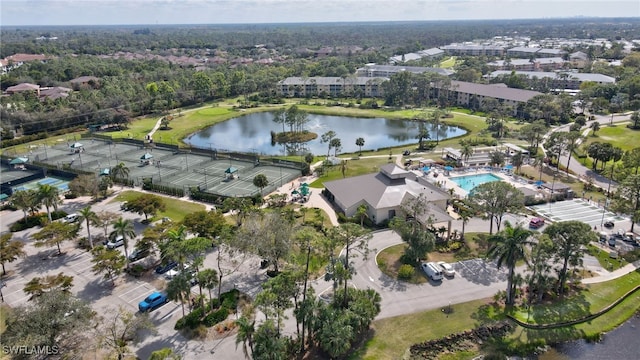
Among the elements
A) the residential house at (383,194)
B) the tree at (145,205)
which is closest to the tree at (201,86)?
the tree at (145,205)

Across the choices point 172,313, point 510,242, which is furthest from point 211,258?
point 510,242

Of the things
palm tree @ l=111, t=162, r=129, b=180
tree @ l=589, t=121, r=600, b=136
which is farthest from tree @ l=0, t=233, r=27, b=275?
tree @ l=589, t=121, r=600, b=136

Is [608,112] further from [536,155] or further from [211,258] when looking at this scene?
[211,258]

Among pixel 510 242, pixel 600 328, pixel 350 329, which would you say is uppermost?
pixel 510 242

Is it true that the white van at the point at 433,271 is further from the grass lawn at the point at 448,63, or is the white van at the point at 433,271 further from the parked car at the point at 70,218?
the grass lawn at the point at 448,63

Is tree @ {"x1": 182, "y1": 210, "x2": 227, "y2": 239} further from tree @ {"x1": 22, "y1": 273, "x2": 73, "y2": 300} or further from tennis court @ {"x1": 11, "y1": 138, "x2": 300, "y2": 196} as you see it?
tennis court @ {"x1": 11, "y1": 138, "x2": 300, "y2": 196}
